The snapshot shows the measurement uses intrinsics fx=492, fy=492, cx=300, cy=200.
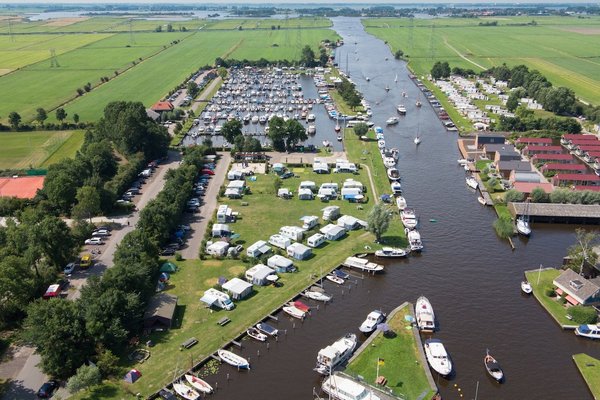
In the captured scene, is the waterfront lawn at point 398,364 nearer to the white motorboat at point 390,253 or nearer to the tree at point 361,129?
the white motorboat at point 390,253

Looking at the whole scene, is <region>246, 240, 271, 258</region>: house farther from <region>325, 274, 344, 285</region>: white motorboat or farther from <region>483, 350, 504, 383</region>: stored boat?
<region>483, 350, 504, 383</region>: stored boat

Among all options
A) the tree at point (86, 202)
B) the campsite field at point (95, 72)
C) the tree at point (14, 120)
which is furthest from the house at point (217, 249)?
the campsite field at point (95, 72)

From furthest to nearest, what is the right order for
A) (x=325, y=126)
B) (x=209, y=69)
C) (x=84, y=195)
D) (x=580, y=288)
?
(x=209, y=69) → (x=325, y=126) → (x=84, y=195) → (x=580, y=288)

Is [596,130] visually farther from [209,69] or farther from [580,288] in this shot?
[209,69]

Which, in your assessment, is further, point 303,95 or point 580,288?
point 303,95

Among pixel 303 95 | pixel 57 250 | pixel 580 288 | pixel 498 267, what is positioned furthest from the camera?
pixel 303 95

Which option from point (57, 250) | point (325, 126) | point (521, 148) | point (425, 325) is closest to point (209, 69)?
point (325, 126)

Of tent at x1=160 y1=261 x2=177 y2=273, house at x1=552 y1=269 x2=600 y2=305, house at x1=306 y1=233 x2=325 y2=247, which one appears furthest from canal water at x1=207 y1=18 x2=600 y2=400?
tent at x1=160 y1=261 x2=177 y2=273
